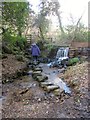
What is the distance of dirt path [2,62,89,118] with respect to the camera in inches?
202

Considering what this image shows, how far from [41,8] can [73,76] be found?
14.2 metres

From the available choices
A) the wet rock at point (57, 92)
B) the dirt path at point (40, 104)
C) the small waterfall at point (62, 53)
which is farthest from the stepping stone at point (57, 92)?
the small waterfall at point (62, 53)

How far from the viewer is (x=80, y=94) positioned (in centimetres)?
640

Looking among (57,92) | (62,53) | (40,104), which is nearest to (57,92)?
(57,92)

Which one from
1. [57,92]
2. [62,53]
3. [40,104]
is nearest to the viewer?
[40,104]

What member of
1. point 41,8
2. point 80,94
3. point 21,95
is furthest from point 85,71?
point 41,8

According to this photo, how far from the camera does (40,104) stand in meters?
5.84

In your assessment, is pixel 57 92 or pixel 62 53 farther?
pixel 62 53

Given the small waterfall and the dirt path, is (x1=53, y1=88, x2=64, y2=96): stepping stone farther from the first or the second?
the small waterfall

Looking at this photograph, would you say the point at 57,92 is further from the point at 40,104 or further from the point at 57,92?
the point at 40,104

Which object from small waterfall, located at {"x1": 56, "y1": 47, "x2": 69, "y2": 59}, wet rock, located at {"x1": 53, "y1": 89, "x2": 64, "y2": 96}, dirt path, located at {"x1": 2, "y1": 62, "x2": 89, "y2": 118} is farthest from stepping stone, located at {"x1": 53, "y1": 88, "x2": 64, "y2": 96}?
small waterfall, located at {"x1": 56, "y1": 47, "x2": 69, "y2": 59}

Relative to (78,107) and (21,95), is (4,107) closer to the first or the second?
(21,95)

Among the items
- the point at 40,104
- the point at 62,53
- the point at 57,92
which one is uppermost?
the point at 62,53

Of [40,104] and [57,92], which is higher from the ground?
[57,92]
